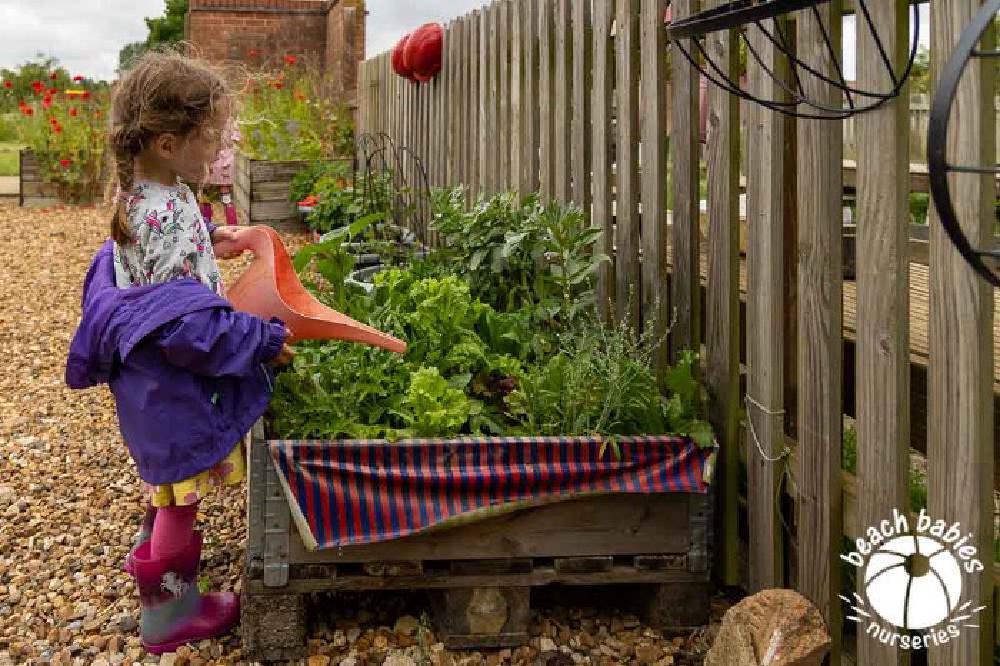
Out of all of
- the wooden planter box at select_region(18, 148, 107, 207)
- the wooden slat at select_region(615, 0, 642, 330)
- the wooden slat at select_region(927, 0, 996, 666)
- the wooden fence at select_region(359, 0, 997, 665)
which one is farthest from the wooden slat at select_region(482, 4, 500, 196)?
the wooden planter box at select_region(18, 148, 107, 207)

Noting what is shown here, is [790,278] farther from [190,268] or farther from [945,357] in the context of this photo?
[190,268]

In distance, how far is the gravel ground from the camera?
2812mm

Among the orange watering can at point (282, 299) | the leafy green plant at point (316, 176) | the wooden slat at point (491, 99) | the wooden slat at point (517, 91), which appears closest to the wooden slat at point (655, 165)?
the orange watering can at point (282, 299)

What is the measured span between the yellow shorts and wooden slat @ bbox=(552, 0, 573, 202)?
5.79ft

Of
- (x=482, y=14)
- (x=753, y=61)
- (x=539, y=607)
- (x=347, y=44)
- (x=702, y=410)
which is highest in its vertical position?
(x=347, y=44)

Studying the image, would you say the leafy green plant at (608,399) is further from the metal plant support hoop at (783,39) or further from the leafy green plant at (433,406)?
the metal plant support hoop at (783,39)

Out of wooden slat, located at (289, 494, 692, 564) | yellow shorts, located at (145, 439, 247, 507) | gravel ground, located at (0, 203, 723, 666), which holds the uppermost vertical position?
yellow shorts, located at (145, 439, 247, 507)

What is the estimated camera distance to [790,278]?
2855mm

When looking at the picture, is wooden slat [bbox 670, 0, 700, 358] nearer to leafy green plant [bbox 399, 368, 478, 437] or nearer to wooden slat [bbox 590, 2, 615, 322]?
wooden slat [bbox 590, 2, 615, 322]

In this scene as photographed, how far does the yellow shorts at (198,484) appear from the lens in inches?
106

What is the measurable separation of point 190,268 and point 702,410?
1.34 meters

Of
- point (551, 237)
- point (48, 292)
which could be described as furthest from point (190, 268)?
point (48, 292)

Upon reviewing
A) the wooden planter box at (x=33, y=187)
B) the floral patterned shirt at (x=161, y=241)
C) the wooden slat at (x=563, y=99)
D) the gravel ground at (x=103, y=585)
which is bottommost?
the gravel ground at (x=103, y=585)

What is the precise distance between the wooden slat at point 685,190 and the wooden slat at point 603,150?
50cm
